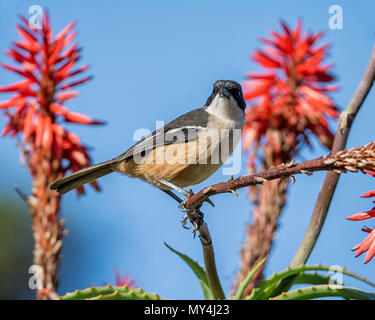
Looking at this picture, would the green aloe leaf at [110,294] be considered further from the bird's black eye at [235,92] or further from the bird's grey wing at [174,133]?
the bird's black eye at [235,92]

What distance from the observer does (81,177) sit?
3.20m

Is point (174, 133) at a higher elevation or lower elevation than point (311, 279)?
higher

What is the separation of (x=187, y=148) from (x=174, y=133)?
0.21m

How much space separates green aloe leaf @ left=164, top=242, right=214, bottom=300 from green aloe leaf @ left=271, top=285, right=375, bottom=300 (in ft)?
Answer: 1.11

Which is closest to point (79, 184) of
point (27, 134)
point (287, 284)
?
point (27, 134)

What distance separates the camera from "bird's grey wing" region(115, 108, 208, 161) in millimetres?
3502

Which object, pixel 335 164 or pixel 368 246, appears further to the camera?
pixel 368 246

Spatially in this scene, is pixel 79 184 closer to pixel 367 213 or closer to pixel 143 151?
pixel 143 151

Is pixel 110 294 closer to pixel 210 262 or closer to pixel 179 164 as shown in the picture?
pixel 210 262

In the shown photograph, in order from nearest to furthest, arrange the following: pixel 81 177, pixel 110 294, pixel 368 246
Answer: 1. pixel 368 246
2. pixel 110 294
3. pixel 81 177

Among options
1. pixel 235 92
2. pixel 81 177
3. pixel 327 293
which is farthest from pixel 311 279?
pixel 235 92

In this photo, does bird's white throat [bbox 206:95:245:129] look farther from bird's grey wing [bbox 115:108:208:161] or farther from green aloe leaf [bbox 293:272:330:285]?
green aloe leaf [bbox 293:272:330:285]
